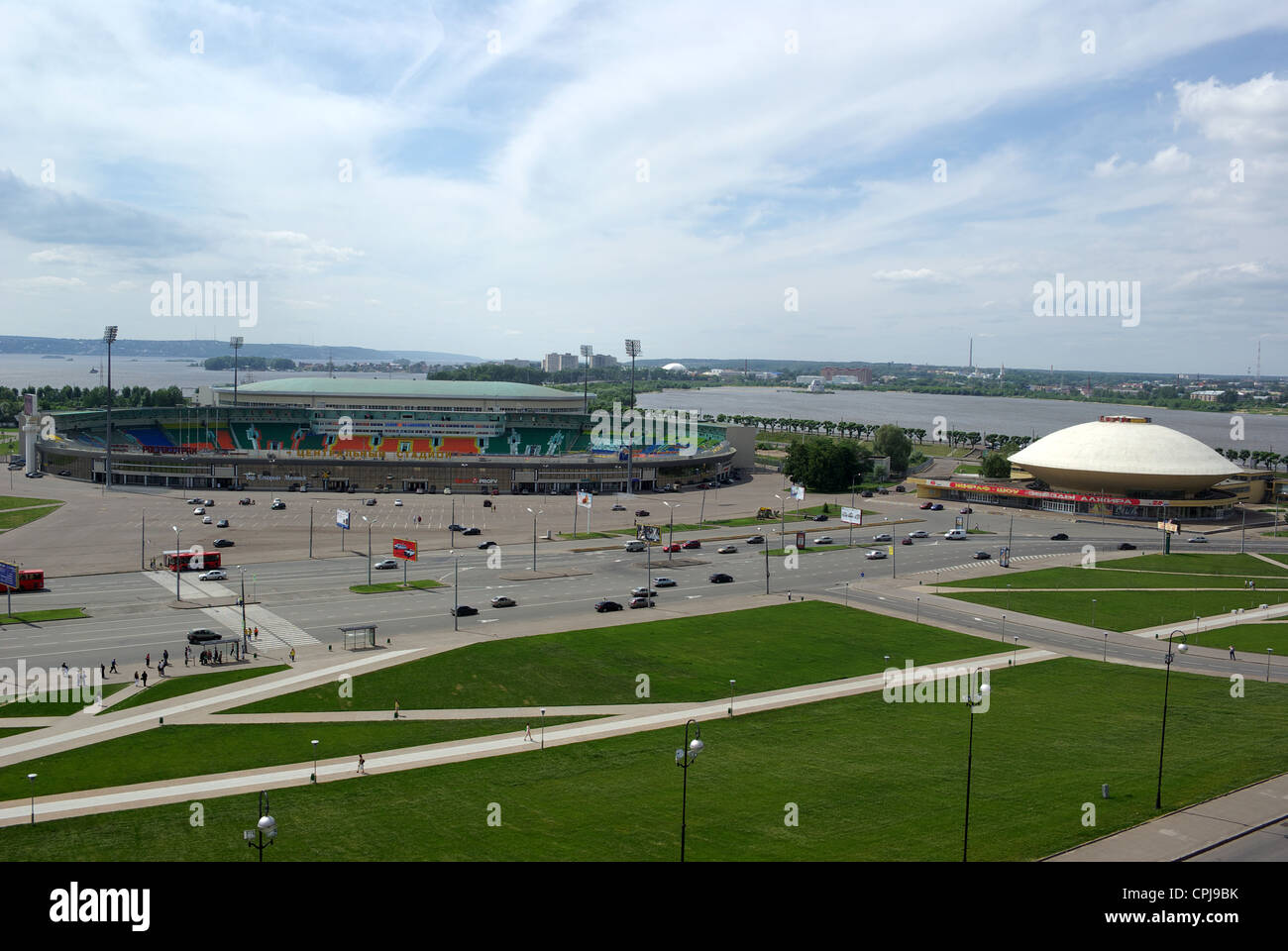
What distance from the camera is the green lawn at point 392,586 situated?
193ft

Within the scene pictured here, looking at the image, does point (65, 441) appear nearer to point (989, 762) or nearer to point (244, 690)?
point (244, 690)

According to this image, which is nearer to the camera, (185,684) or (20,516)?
(185,684)

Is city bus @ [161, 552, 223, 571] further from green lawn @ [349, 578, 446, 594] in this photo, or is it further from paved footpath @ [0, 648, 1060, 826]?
paved footpath @ [0, 648, 1060, 826]

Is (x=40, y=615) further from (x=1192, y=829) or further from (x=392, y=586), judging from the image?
(x=1192, y=829)

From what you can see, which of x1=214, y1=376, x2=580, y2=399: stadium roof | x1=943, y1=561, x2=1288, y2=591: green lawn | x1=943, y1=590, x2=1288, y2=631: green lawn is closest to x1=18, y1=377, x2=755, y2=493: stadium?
x1=214, y1=376, x2=580, y2=399: stadium roof

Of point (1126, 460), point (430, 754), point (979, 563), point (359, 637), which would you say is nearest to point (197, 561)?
point (359, 637)

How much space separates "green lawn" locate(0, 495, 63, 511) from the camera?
285 ft

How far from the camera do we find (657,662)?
149 ft

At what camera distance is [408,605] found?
2188 inches

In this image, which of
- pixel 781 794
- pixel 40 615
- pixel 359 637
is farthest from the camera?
pixel 40 615

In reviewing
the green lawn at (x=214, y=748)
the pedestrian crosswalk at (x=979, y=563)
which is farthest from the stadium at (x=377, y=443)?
the green lawn at (x=214, y=748)

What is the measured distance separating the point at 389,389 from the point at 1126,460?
107455mm

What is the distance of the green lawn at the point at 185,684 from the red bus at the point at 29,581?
68.0 feet

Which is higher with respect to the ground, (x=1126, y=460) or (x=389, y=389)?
(x=389, y=389)
